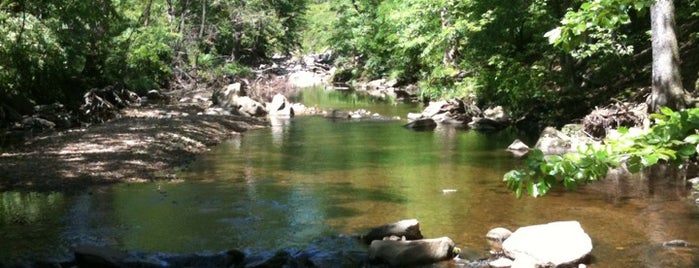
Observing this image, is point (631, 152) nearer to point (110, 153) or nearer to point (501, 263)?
point (501, 263)

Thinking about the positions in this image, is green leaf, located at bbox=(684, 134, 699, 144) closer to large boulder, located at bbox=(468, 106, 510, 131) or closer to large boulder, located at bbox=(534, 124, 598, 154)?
large boulder, located at bbox=(534, 124, 598, 154)

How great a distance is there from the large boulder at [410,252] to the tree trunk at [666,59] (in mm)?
8910

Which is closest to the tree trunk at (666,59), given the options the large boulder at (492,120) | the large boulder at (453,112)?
the large boulder at (492,120)

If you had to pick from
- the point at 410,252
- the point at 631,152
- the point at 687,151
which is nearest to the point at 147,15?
the point at 410,252

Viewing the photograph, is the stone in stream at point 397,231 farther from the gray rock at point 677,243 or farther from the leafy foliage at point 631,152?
the leafy foliage at point 631,152

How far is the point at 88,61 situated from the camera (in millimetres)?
24344

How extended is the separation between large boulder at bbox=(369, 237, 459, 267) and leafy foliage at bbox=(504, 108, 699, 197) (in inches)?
154

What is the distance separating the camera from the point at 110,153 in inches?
539

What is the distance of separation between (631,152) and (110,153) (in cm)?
1246

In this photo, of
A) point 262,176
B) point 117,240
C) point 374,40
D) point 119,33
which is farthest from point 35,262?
point 374,40

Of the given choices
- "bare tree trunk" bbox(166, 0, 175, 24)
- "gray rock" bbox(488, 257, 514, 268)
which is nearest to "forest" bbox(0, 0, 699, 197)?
"bare tree trunk" bbox(166, 0, 175, 24)

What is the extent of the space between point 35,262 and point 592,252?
20.9 ft

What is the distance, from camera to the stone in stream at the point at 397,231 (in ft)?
25.8

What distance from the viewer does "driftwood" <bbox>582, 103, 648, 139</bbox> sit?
49.8 feet
